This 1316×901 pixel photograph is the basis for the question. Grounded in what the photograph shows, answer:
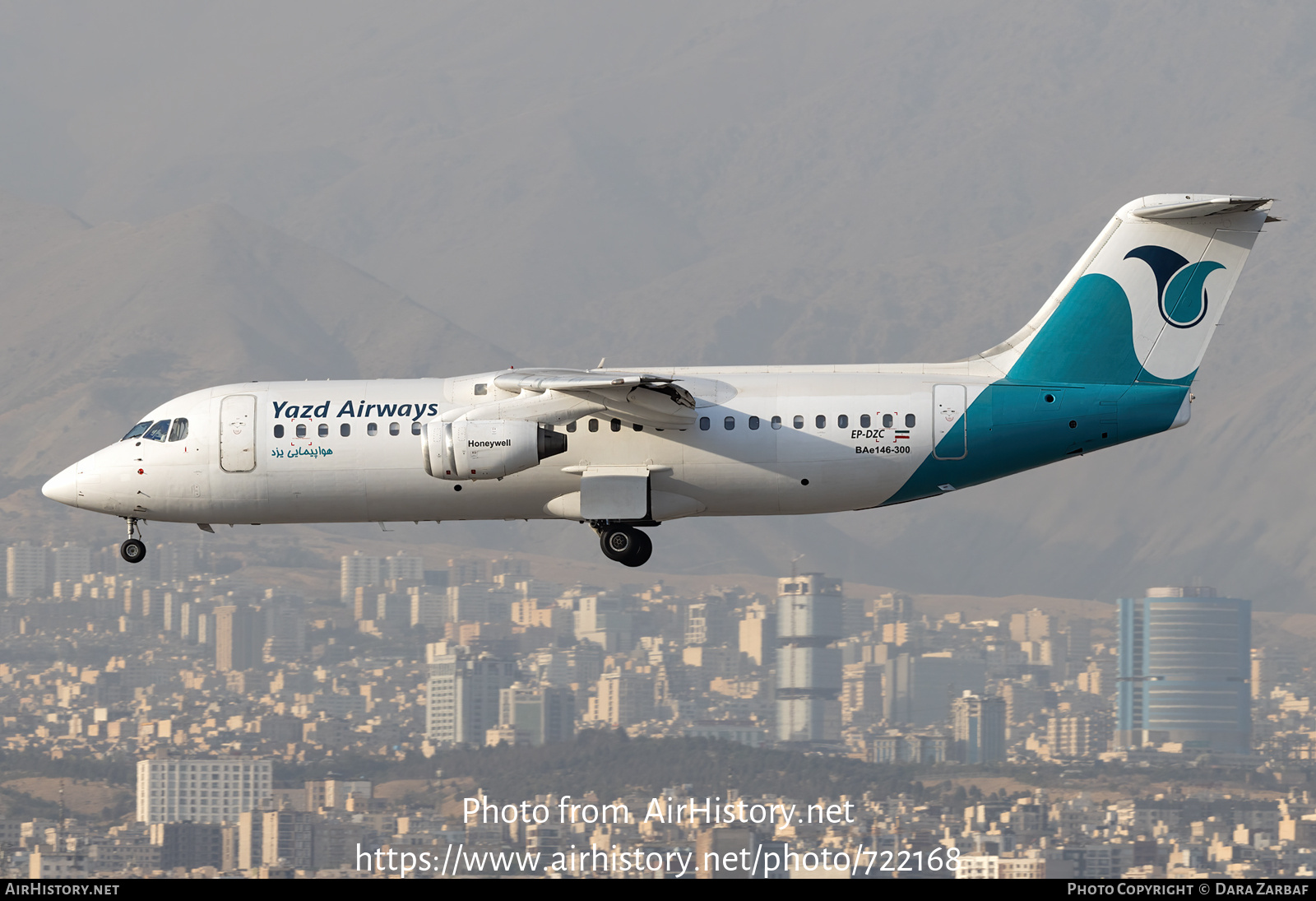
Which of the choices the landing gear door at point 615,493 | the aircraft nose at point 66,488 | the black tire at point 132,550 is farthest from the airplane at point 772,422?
the aircraft nose at point 66,488

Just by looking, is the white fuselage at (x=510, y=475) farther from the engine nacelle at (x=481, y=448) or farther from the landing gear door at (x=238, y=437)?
the engine nacelle at (x=481, y=448)

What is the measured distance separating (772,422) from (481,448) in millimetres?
6174

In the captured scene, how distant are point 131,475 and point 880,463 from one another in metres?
17.0

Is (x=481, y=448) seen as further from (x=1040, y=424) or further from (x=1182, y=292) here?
(x=1182, y=292)

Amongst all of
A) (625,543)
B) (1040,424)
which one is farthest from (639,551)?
(1040,424)

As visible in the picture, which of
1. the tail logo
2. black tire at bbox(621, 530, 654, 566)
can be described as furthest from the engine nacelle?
the tail logo

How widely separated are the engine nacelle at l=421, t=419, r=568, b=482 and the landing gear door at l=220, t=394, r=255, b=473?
4743 millimetres

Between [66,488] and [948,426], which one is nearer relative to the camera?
[948,426]

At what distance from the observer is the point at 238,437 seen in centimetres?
4381

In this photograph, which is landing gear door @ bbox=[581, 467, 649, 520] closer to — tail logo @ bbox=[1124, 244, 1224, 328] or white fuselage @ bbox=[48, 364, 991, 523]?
white fuselage @ bbox=[48, 364, 991, 523]

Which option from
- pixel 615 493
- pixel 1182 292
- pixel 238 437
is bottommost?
pixel 615 493

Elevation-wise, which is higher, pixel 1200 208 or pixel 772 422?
pixel 1200 208

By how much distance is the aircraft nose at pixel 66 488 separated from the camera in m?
45.1

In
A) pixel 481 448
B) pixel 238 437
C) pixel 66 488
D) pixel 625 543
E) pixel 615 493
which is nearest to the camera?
pixel 481 448
